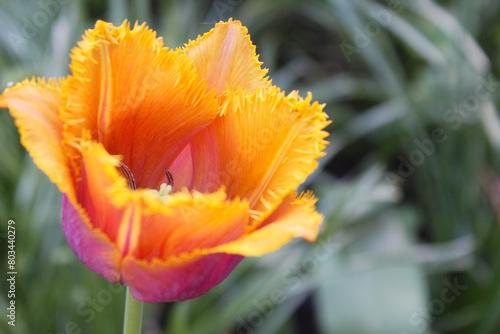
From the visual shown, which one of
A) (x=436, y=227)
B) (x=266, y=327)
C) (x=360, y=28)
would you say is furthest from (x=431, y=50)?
(x=266, y=327)

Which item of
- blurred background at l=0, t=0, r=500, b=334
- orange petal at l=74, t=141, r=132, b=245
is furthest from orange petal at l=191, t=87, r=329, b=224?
blurred background at l=0, t=0, r=500, b=334

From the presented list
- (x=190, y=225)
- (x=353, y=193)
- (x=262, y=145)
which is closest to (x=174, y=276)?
(x=190, y=225)

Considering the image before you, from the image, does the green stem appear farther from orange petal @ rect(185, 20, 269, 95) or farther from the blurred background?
the blurred background

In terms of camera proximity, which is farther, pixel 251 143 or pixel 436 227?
pixel 436 227

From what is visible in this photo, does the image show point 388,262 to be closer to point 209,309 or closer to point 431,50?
point 209,309

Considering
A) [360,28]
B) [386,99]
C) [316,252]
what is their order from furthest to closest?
[386,99] → [360,28] → [316,252]
